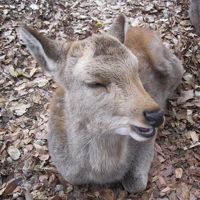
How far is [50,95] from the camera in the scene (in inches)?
286

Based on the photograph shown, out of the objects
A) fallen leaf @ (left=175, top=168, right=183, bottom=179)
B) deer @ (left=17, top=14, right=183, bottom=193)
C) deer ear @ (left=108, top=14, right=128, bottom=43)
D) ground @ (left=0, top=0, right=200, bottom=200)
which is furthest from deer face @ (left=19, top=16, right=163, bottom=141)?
fallen leaf @ (left=175, top=168, right=183, bottom=179)

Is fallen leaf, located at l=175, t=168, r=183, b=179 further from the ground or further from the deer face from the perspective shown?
the deer face

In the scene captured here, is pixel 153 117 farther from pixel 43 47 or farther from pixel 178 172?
pixel 178 172

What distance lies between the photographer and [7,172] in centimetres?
598

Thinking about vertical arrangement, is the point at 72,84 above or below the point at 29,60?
above

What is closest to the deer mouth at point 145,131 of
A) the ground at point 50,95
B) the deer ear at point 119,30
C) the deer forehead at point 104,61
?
the deer forehead at point 104,61

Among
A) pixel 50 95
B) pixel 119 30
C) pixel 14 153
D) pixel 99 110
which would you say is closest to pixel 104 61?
pixel 99 110

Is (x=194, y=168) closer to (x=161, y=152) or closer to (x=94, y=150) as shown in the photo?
(x=161, y=152)

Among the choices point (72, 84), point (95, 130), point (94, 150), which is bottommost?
point (94, 150)

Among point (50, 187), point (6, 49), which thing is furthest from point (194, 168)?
point (6, 49)

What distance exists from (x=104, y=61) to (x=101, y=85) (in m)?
0.27

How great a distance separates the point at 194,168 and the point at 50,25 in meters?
4.85

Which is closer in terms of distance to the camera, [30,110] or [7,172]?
[7,172]

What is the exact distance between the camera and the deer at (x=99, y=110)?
405 centimetres
